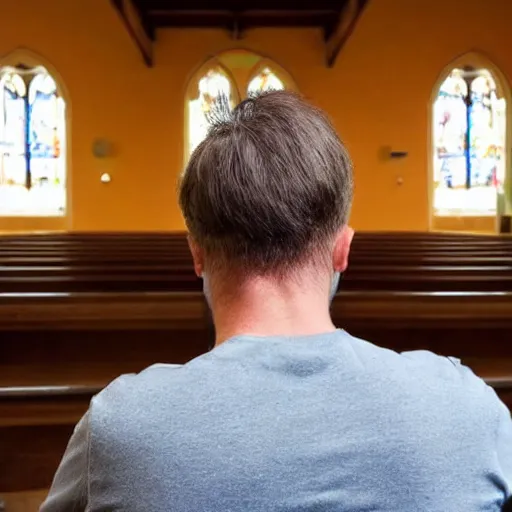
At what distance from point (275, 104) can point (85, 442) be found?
1.21 feet

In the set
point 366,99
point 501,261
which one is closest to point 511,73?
point 366,99

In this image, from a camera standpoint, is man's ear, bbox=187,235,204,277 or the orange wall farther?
the orange wall

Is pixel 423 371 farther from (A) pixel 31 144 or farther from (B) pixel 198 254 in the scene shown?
(A) pixel 31 144

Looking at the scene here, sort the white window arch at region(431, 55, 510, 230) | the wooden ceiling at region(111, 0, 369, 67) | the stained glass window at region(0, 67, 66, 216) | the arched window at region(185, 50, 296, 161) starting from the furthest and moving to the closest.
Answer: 1. the white window arch at region(431, 55, 510, 230)
2. the stained glass window at region(0, 67, 66, 216)
3. the arched window at region(185, 50, 296, 161)
4. the wooden ceiling at region(111, 0, 369, 67)

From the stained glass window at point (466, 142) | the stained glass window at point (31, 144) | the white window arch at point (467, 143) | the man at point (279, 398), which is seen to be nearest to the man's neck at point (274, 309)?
the man at point (279, 398)

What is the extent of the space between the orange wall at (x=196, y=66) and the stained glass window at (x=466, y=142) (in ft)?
1.69

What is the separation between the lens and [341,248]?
0.76 meters

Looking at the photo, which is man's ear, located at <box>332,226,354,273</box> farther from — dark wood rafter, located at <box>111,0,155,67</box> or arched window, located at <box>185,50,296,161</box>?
arched window, located at <box>185,50,296,161</box>

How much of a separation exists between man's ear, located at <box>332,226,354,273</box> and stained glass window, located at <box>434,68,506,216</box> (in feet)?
35.6

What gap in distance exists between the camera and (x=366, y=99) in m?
10.8

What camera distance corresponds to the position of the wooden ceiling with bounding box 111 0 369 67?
9812mm

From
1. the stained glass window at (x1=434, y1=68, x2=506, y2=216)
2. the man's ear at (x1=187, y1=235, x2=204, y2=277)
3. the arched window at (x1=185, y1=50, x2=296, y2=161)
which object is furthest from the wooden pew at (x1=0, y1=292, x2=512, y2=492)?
the stained glass window at (x1=434, y1=68, x2=506, y2=216)

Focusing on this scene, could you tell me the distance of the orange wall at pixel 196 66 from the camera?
10531 millimetres

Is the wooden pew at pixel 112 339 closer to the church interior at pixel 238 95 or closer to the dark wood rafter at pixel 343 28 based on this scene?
the dark wood rafter at pixel 343 28
